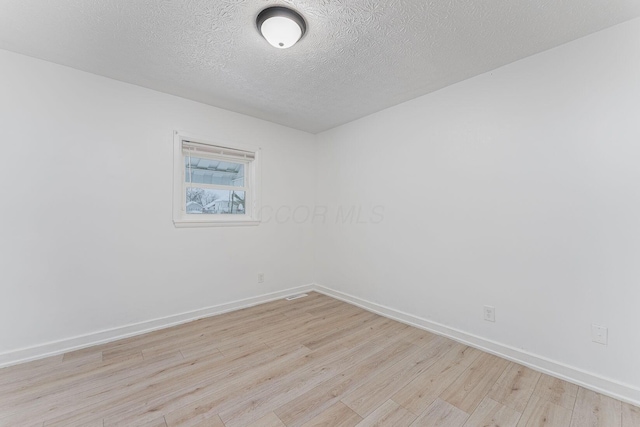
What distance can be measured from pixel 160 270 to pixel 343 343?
1972 millimetres

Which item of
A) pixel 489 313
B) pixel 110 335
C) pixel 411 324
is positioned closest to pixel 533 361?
pixel 489 313

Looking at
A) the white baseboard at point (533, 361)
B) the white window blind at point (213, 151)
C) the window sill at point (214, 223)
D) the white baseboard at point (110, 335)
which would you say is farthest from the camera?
the white window blind at point (213, 151)

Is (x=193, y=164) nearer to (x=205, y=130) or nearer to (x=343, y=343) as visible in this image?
(x=205, y=130)

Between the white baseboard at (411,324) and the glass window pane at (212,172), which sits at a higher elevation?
the glass window pane at (212,172)

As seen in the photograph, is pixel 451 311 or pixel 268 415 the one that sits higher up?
pixel 451 311

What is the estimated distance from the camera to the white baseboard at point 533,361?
1.73 metres

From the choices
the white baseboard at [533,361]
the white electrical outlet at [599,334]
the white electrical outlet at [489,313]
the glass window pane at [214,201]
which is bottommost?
the white baseboard at [533,361]

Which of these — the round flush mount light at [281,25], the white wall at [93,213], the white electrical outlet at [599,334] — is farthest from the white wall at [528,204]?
the white wall at [93,213]

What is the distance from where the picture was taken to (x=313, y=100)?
116 inches

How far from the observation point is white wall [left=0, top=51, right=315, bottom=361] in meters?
2.12

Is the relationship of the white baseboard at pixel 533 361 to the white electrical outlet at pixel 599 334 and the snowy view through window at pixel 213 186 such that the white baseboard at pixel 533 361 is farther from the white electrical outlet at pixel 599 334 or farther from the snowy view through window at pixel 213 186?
the snowy view through window at pixel 213 186

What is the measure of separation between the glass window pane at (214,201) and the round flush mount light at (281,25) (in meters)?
1.97

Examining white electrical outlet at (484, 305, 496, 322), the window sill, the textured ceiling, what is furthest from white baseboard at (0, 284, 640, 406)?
the textured ceiling

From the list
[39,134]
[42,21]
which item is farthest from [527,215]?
[39,134]
